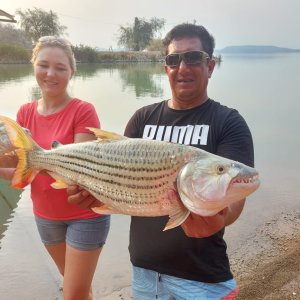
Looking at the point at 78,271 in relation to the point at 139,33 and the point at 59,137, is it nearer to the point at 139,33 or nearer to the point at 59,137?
the point at 59,137

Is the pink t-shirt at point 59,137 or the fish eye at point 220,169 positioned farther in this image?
the pink t-shirt at point 59,137

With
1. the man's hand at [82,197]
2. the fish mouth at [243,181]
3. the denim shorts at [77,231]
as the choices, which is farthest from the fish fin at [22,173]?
the fish mouth at [243,181]

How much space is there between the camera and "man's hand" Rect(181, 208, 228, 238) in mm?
1993

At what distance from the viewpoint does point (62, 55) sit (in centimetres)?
330

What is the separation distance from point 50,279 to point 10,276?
610mm

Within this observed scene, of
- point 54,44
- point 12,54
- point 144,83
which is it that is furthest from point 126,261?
point 12,54

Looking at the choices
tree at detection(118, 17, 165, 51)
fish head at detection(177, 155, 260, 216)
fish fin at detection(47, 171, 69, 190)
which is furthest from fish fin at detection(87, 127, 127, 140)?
tree at detection(118, 17, 165, 51)

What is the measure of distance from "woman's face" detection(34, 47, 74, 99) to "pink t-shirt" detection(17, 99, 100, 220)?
18 cm

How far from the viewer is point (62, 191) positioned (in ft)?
10.3

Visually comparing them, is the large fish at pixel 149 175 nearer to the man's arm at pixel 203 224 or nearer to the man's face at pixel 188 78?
the man's arm at pixel 203 224

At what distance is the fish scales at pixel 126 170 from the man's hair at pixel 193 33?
35.5 inches

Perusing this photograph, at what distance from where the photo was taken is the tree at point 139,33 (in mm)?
98438

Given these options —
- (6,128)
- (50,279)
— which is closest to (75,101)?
(6,128)

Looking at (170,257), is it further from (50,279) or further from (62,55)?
(50,279)
